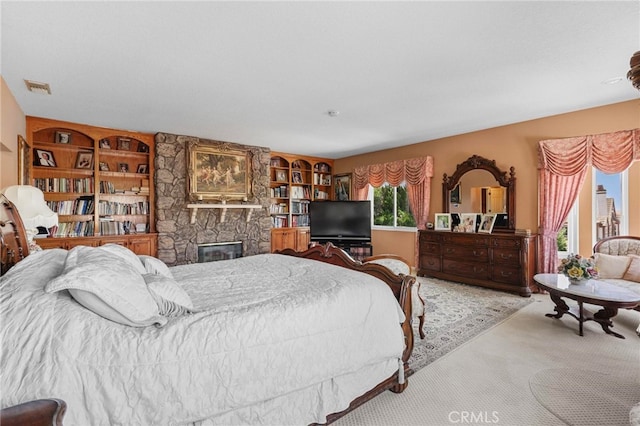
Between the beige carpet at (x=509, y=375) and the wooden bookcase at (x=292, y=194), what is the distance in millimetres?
4603

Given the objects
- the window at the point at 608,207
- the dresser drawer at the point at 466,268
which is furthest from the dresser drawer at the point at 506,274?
the window at the point at 608,207

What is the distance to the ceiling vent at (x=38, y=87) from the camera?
307cm

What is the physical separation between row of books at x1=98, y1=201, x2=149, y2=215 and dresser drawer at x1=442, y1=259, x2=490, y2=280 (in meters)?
5.27

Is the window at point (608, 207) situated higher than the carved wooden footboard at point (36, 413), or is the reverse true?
the window at point (608, 207)

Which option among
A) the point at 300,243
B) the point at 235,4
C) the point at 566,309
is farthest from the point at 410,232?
the point at 235,4

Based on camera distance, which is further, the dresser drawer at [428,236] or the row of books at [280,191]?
the row of books at [280,191]

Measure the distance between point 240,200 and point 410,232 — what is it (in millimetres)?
3554

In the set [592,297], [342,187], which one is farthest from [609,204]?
[342,187]

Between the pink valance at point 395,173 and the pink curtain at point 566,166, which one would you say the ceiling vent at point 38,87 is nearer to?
the pink valance at point 395,173

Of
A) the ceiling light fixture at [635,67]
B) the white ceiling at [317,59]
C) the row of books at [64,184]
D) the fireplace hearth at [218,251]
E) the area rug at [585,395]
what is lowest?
the area rug at [585,395]

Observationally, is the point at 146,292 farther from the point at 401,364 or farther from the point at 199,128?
the point at 199,128

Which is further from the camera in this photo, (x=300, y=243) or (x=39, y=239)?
(x=300, y=243)

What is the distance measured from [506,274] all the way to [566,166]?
1.69 meters

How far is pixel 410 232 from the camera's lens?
20.5 feet
